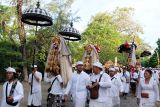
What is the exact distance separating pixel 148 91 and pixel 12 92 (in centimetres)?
415

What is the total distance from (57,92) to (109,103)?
3630mm

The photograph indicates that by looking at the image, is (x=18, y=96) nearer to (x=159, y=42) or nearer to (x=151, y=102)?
(x=151, y=102)

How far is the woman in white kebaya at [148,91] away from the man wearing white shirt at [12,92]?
384 cm

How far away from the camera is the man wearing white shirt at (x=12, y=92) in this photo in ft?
32.3

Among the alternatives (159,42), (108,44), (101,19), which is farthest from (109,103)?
(159,42)

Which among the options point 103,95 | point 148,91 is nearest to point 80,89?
point 103,95

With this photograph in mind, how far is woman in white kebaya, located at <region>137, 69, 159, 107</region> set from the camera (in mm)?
12242

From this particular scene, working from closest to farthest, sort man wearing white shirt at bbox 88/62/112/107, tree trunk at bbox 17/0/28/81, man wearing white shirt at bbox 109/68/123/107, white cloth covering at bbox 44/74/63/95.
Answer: man wearing white shirt at bbox 88/62/112/107, white cloth covering at bbox 44/74/63/95, man wearing white shirt at bbox 109/68/123/107, tree trunk at bbox 17/0/28/81

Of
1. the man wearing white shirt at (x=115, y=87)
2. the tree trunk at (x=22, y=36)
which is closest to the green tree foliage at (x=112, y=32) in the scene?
the tree trunk at (x=22, y=36)

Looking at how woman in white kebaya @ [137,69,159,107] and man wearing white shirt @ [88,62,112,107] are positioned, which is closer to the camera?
man wearing white shirt @ [88,62,112,107]

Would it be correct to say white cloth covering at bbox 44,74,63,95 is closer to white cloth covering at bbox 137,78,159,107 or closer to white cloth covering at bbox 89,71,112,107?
white cloth covering at bbox 89,71,112,107

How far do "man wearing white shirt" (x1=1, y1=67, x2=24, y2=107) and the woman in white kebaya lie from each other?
12.6ft

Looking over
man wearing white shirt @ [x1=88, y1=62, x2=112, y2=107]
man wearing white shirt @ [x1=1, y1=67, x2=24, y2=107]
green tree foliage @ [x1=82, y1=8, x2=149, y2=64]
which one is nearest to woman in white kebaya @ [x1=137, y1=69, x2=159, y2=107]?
man wearing white shirt @ [x1=88, y1=62, x2=112, y2=107]

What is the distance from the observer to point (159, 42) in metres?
98.6
